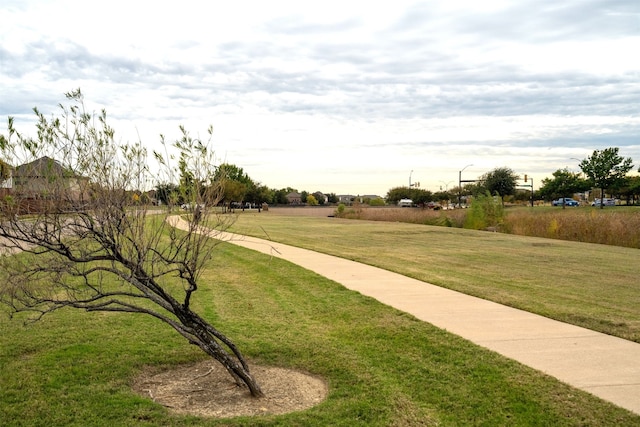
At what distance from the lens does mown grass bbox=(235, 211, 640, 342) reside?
366 inches

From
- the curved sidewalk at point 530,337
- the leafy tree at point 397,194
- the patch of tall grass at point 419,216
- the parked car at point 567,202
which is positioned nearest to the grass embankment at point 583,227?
the patch of tall grass at point 419,216

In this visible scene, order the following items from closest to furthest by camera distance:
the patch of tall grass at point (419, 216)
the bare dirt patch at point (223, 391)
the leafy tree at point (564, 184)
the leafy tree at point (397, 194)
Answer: the bare dirt patch at point (223, 391) → the patch of tall grass at point (419, 216) → the leafy tree at point (564, 184) → the leafy tree at point (397, 194)

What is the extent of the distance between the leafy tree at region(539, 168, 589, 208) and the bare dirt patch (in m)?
80.1

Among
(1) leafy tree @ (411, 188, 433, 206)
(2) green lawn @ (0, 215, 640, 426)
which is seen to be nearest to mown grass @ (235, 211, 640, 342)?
(2) green lawn @ (0, 215, 640, 426)

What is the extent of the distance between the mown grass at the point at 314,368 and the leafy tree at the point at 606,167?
66.5 metres

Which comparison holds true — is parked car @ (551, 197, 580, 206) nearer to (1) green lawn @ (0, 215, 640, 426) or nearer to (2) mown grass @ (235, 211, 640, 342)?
(2) mown grass @ (235, 211, 640, 342)

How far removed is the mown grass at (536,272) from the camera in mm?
9304

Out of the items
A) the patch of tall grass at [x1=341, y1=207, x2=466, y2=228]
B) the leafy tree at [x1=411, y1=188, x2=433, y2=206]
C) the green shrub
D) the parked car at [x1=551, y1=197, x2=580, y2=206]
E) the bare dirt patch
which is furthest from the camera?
the leafy tree at [x1=411, y1=188, x2=433, y2=206]

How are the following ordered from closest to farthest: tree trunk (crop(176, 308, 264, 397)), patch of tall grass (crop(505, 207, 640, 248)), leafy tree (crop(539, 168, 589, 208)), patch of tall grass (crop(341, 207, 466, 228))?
tree trunk (crop(176, 308, 264, 397))
patch of tall grass (crop(505, 207, 640, 248))
patch of tall grass (crop(341, 207, 466, 228))
leafy tree (crop(539, 168, 589, 208))

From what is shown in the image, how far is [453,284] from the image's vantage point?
38.3ft

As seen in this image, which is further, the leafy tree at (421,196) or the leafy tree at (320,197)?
the leafy tree at (320,197)

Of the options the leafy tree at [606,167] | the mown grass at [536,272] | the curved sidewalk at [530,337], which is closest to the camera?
the curved sidewalk at [530,337]

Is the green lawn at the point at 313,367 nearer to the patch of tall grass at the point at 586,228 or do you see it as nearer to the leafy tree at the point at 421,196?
the patch of tall grass at the point at 586,228

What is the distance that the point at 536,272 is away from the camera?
14.6 m
